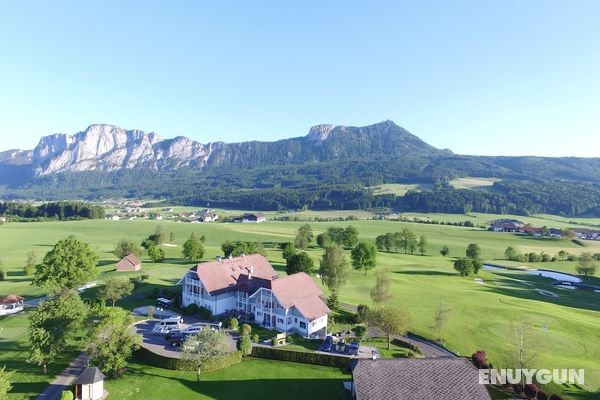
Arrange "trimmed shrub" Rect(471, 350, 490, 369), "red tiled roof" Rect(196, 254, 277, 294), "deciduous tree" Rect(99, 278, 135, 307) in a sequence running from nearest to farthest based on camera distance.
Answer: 1. "trimmed shrub" Rect(471, 350, 490, 369)
2. "red tiled roof" Rect(196, 254, 277, 294)
3. "deciduous tree" Rect(99, 278, 135, 307)

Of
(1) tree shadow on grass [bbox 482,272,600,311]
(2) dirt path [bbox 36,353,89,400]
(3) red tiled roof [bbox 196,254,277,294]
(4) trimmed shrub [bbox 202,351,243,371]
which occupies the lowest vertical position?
(1) tree shadow on grass [bbox 482,272,600,311]

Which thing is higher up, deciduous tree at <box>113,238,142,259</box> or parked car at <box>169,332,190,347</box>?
deciduous tree at <box>113,238,142,259</box>

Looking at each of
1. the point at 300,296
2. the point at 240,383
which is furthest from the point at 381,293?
the point at 240,383

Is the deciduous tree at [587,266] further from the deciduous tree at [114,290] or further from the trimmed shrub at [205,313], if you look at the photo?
the deciduous tree at [114,290]

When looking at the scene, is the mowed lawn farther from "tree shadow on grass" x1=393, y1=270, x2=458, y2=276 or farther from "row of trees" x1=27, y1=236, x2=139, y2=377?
"tree shadow on grass" x1=393, y1=270, x2=458, y2=276

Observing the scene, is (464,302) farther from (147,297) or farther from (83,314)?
(83,314)

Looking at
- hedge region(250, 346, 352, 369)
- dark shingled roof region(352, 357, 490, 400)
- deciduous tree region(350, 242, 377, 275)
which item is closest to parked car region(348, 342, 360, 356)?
hedge region(250, 346, 352, 369)

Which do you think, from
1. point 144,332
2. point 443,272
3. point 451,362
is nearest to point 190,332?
point 144,332
